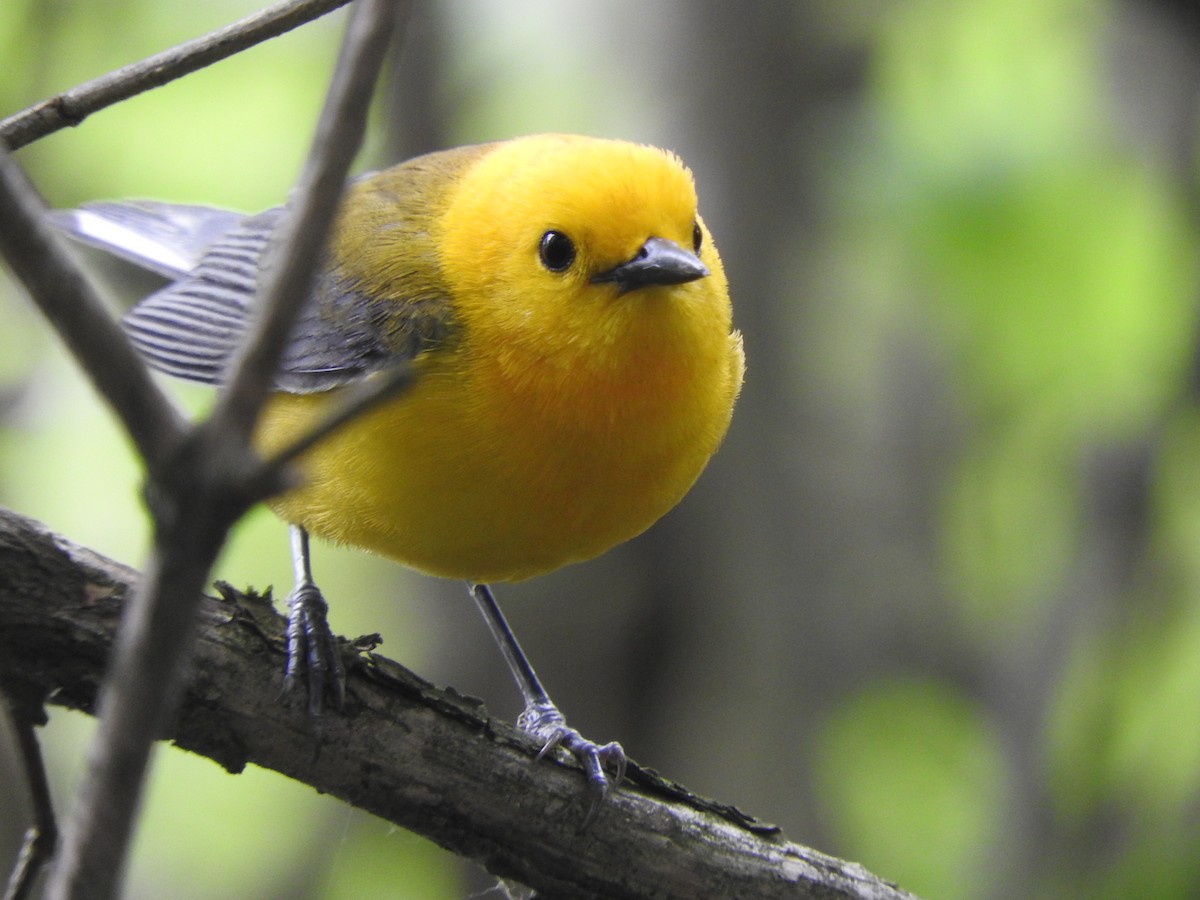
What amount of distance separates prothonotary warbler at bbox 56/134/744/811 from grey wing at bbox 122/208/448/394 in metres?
0.01

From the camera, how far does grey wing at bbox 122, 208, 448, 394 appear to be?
13.2ft

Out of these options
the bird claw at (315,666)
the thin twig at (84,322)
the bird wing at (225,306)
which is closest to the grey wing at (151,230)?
the bird wing at (225,306)

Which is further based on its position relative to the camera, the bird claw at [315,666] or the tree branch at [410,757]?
the bird claw at [315,666]

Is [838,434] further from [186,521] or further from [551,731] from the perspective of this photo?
[186,521]

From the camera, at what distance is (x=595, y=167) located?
3742 mm

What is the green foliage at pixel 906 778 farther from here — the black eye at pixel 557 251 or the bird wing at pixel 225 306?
the black eye at pixel 557 251

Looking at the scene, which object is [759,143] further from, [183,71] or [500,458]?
[183,71]

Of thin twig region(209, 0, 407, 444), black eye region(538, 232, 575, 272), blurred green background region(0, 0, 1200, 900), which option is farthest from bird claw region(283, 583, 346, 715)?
blurred green background region(0, 0, 1200, 900)

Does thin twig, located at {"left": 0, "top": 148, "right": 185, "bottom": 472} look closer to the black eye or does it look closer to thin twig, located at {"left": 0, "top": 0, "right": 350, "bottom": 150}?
thin twig, located at {"left": 0, "top": 0, "right": 350, "bottom": 150}

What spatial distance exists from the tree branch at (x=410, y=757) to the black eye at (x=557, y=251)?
1230 millimetres

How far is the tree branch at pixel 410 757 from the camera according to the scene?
2646 mm

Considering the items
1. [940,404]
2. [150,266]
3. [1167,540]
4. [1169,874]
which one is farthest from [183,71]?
[940,404]

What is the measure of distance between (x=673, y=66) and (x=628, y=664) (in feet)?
11.8

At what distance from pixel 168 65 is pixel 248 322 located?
1050 mm
